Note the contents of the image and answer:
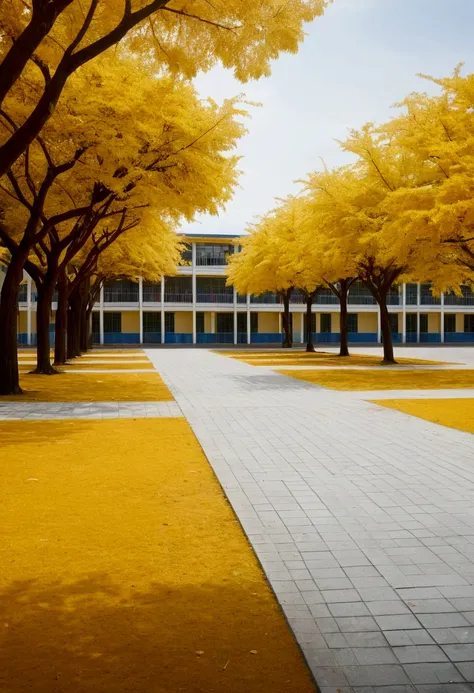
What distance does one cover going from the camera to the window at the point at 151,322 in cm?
6175

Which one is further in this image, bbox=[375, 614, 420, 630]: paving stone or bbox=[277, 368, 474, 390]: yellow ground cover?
bbox=[277, 368, 474, 390]: yellow ground cover

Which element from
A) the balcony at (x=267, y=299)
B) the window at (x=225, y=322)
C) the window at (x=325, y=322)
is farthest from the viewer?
the window at (x=325, y=322)

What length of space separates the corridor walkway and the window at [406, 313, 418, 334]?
55.6m

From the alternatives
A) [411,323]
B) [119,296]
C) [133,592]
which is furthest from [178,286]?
[133,592]

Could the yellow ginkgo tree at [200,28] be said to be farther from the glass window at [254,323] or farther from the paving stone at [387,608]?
the glass window at [254,323]

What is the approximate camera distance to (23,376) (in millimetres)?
21797

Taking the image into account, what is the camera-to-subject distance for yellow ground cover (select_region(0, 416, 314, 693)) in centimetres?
318

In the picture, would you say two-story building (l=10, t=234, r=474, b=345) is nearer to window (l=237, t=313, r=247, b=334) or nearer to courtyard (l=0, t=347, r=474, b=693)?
window (l=237, t=313, r=247, b=334)

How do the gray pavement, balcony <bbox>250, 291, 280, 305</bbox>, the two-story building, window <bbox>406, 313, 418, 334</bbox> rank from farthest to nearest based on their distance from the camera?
window <bbox>406, 313, 418, 334</bbox>
balcony <bbox>250, 291, 280, 305</bbox>
the two-story building
the gray pavement

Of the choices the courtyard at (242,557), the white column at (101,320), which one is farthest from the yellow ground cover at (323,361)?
the white column at (101,320)

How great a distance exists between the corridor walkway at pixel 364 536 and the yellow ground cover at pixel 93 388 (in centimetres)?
471

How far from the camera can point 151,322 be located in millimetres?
62000

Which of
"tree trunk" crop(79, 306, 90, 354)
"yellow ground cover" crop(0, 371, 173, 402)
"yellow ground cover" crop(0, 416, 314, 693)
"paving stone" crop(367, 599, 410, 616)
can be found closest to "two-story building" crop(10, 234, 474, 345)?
"tree trunk" crop(79, 306, 90, 354)

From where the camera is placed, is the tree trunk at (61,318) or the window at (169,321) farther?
the window at (169,321)
